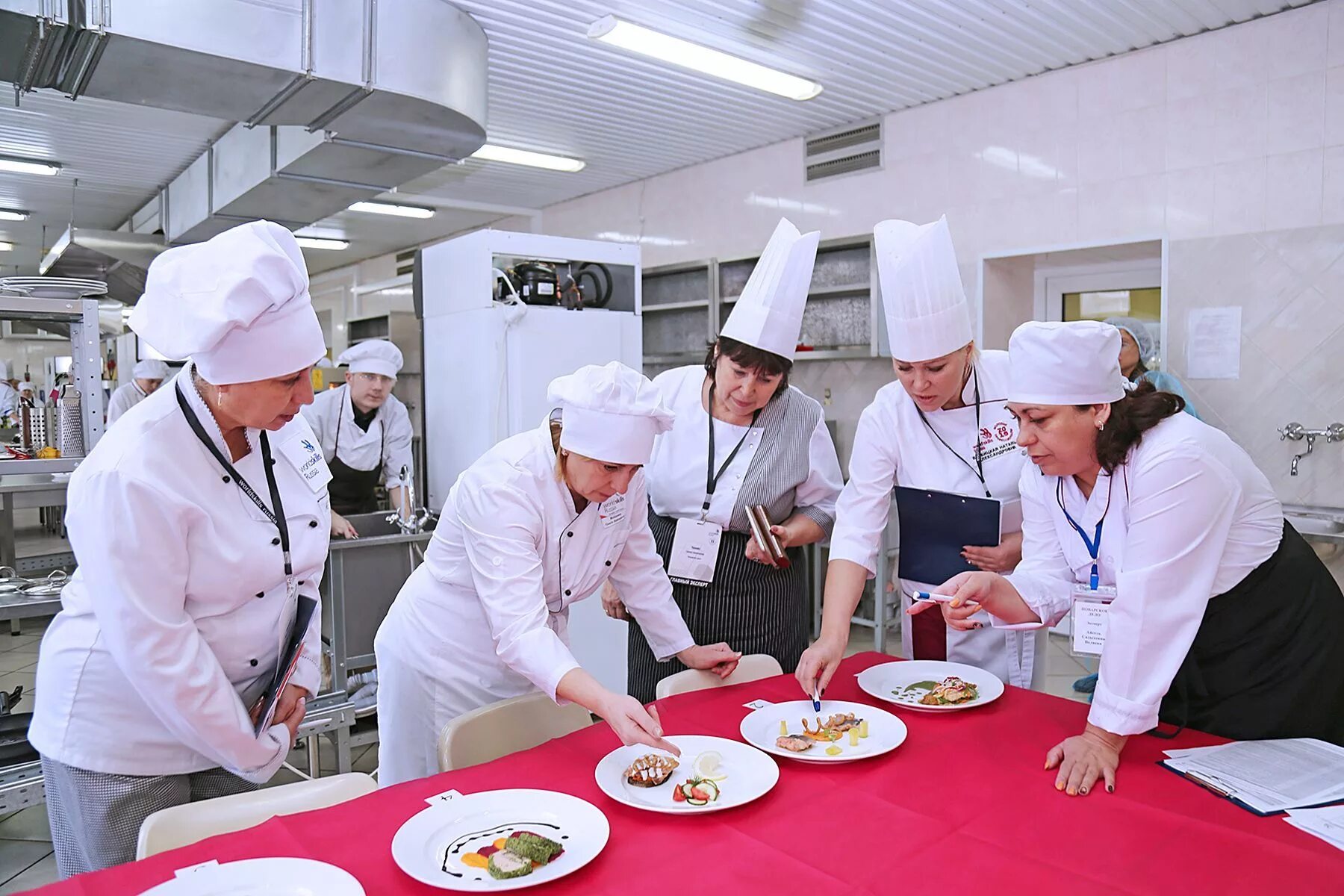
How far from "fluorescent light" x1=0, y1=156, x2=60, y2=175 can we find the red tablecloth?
687cm

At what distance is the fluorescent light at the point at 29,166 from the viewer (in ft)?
20.8

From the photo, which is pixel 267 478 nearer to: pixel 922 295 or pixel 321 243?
pixel 922 295

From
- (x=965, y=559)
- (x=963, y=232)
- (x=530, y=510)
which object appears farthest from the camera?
(x=963, y=232)

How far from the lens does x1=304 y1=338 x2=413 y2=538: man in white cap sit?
15.3 feet

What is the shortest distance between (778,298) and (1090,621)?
1.12 m

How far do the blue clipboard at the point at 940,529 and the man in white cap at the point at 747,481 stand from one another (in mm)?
313

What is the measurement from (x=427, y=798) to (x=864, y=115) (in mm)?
5149

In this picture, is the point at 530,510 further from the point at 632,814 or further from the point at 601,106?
the point at 601,106

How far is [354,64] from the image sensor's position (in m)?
3.75

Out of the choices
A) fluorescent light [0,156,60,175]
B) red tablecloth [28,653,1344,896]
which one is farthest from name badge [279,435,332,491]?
fluorescent light [0,156,60,175]

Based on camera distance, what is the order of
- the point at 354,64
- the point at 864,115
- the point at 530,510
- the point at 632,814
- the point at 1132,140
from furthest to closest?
the point at 864,115
the point at 1132,140
the point at 354,64
the point at 530,510
the point at 632,814

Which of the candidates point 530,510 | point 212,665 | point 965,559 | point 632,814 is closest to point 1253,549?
point 965,559

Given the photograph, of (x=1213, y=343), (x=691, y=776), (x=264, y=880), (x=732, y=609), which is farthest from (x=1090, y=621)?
(x=1213, y=343)

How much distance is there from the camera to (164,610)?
4.83 feet
